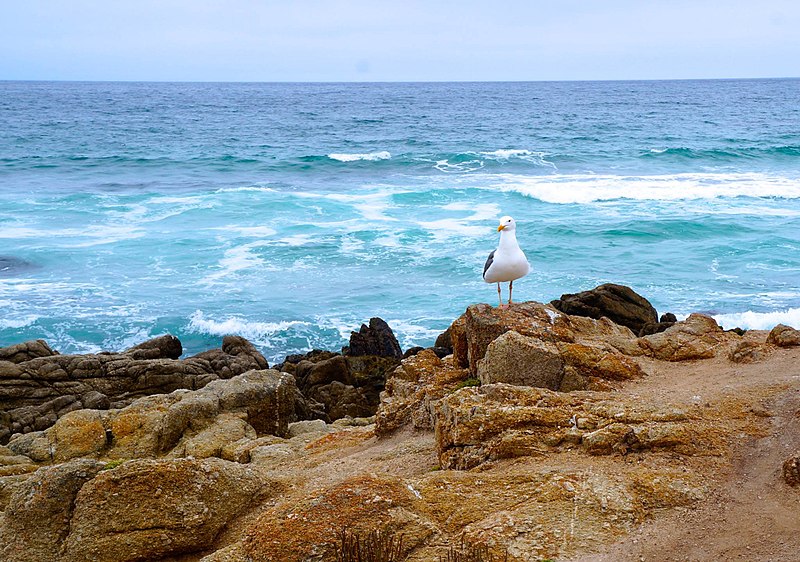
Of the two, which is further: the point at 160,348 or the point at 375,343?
the point at 375,343

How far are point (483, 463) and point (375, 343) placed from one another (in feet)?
41.4

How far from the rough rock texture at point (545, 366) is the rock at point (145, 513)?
418 cm

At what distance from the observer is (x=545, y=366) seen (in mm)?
10414

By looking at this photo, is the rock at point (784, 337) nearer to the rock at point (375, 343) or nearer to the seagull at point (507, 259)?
the seagull at point (507, 259)

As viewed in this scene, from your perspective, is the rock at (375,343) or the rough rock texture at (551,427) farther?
the rock at (375,343)

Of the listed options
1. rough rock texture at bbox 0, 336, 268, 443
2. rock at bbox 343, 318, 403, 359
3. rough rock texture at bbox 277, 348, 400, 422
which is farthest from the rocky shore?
rock at bbox 343, 318, 403, 359

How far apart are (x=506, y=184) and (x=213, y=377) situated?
33513mm

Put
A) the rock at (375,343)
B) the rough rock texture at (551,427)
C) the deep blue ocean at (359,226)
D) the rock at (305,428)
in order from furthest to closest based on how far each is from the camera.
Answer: the deep blue ocean at (359,226), the rock at (375,343), the rock at (305,428), the rough rock texture at (551,427)

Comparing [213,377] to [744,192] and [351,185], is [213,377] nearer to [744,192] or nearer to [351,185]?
[351,185]

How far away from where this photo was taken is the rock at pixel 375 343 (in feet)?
67.5

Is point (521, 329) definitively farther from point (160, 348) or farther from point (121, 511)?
point (160, 348)

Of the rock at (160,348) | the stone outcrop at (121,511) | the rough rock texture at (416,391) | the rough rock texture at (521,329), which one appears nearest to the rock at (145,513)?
the stone outcrop at (121,511)

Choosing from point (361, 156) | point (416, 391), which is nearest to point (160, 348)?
point (416, 391)

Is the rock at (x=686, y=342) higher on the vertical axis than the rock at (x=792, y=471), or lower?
lower
